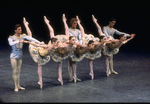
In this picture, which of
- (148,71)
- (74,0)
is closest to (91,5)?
(74,0)

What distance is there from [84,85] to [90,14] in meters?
6.29

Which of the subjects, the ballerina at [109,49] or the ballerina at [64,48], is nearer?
the ballerina at [64,48]

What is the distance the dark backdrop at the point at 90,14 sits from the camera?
11352 mm

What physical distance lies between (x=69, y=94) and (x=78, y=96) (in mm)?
230

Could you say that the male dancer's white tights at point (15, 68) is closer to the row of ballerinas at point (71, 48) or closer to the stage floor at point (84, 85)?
the stage floor at point (84, 85)

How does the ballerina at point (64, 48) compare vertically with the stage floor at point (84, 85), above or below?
above

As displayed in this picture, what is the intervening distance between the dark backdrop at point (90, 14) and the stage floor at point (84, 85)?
137 inches

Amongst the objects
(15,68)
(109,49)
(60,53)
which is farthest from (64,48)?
(109,49)

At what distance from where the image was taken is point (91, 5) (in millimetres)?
11531

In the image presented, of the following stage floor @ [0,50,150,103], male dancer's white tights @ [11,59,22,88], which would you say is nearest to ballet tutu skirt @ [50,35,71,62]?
stage floor @ [0,50,150,103]

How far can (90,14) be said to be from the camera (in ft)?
38.6

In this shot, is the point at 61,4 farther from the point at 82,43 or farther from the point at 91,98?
the point at 91,98

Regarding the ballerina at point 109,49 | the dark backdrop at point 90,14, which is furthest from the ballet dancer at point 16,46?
the dark backdrop at point 90,14

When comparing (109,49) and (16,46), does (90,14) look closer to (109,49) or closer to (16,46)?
(109,49)
